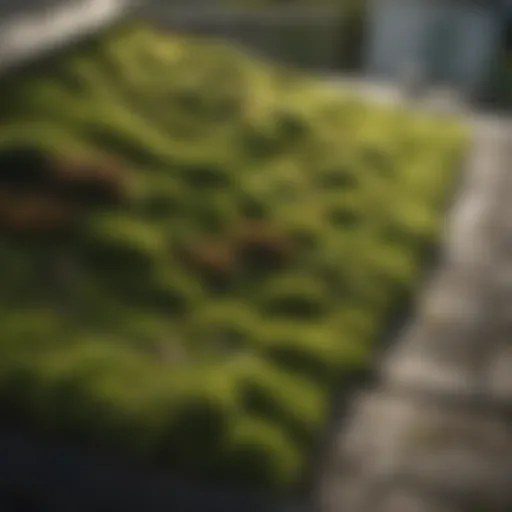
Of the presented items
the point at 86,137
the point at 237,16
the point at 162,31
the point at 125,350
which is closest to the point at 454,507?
the point at 125,350

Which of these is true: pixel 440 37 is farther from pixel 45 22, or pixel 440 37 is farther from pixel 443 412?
pixel 443 412

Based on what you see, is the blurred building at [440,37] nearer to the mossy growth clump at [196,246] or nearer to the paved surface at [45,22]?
the mossy growth clump at [196,246]

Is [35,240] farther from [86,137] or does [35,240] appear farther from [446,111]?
[446,111]

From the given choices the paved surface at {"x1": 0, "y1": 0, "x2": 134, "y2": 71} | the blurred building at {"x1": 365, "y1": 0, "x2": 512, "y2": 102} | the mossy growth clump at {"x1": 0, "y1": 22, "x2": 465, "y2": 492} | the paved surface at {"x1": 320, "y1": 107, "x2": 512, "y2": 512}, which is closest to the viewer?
the paved surface at {"x1": 320, "y1": 107, "x2": 512, "y2": 512}

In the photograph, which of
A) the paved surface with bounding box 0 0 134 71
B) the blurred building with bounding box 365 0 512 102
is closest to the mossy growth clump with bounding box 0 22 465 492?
the paved surface with bounding box 0 0 134 71

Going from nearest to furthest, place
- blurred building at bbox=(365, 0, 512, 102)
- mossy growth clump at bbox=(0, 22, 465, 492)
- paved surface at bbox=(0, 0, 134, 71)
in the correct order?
mossy growth clump at bbox=(0, 22, 465, 492) < paved surface at bbox=(0, 0, 134, 71) < blurred building at bbox=(365, 0, 512, 102)

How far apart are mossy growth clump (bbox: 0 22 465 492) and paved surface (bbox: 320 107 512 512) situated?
288 millimetres

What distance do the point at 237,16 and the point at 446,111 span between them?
360 centimetres

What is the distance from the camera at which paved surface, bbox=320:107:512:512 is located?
6.20 m

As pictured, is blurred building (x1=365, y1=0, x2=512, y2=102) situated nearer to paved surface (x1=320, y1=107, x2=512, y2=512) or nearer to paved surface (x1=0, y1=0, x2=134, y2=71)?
paved surface (x1=0, y1=0, x2=134, y2=71)

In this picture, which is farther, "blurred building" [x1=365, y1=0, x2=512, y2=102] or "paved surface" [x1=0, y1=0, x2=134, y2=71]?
"blurred building" [x1=365, y1=0, x2=512, y2=102]

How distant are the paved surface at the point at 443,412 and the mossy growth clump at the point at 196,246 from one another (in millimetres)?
288

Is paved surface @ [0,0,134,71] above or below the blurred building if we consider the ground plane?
below

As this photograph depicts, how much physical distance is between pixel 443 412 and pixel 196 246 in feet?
8.83
